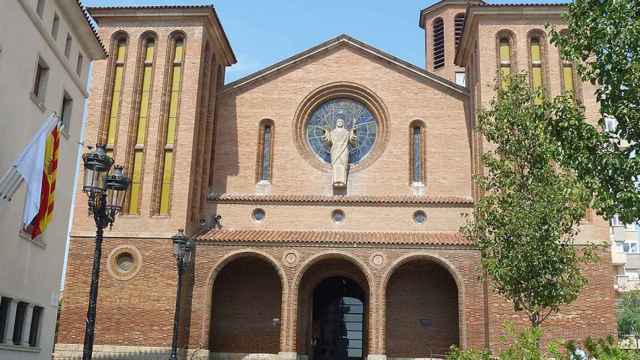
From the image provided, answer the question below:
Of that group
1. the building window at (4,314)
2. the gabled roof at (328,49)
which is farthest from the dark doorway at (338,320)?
the building window at (4,314)

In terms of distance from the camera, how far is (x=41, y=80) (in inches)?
715

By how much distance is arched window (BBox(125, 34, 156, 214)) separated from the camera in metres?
25.0

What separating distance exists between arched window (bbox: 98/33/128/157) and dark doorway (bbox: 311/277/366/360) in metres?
9.50

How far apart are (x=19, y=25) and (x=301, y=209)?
12.6m

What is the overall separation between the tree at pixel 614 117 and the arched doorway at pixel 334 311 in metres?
15.0

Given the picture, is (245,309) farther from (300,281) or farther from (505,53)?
(505,53)

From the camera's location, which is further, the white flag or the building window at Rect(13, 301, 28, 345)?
the building window at Rect(13, 301, 28, 345)

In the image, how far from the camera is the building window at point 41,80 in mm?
17938

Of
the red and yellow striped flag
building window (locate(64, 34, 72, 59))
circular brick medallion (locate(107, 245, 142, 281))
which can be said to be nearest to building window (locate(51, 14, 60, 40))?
building window (locate(64, 34, 72, 59))

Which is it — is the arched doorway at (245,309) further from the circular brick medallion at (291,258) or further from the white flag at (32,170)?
the white flag at (32,170)

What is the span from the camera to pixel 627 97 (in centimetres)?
1104

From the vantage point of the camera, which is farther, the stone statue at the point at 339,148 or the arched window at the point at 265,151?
the arched window at the point at 265,151

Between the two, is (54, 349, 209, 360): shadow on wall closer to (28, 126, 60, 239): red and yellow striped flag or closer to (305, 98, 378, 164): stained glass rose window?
(28, 126, 60, 239): red and yellow striped flag

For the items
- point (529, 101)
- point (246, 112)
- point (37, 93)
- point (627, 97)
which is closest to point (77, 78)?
point (37, 93)
